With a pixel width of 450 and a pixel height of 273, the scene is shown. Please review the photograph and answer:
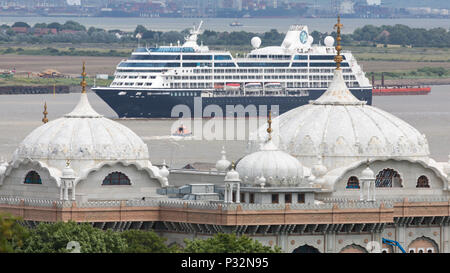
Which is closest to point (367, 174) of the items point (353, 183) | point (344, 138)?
point (353, 183)

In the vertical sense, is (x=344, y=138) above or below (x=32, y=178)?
above

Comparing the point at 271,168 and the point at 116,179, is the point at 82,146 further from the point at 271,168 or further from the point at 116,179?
the point at 271,168

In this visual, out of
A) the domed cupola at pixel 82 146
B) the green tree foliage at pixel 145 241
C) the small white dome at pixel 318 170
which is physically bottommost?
the green tree foliage at pixel 145 241

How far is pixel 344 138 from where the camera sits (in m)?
88.4

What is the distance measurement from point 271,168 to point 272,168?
0.13ft

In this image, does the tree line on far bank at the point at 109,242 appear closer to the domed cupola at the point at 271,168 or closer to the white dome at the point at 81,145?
the domed cupola at the point at 271,168

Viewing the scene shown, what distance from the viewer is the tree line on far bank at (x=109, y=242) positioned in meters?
72.8

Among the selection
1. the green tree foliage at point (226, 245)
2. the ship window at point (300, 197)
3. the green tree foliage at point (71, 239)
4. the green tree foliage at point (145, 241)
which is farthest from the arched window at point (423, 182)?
the green tree foliage at point (71, 239)

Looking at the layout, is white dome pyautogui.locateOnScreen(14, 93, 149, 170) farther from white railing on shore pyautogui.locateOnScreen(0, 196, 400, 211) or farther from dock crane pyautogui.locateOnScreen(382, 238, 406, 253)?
dock crane pyautogui.locateOnScreen(382, 238, 406, 253)

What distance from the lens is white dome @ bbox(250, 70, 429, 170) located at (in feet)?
289

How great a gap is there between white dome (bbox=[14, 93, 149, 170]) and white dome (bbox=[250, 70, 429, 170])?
21.2ft
